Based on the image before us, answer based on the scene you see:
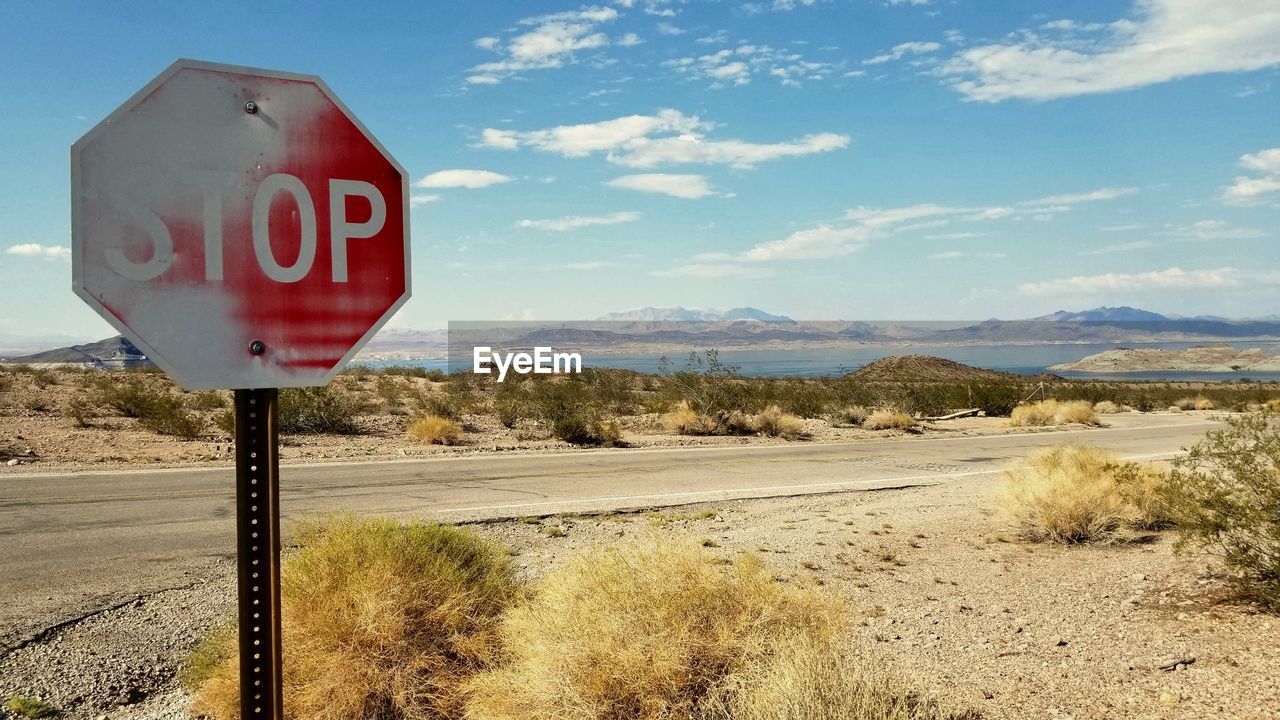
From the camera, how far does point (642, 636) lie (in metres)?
3.94

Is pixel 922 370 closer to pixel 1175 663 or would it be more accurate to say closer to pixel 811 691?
pixel 1175 663

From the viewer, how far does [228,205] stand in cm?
214

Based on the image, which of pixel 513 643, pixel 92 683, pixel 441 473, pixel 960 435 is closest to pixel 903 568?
pixel 513 643

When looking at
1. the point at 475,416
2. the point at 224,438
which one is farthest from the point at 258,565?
the point at 475,416

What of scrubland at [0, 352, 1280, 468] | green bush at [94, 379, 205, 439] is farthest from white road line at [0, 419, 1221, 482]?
green bush at [94, 379, 205, 439]

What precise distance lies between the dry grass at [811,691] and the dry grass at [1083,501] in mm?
6312

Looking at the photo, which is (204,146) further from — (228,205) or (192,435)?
(192,435)

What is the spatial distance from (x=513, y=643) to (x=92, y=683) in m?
3.13

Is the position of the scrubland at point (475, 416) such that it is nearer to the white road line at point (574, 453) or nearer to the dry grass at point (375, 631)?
the white road line at point (574, 453)

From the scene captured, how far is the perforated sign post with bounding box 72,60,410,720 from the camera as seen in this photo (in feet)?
6.72

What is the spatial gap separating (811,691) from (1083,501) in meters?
7.33

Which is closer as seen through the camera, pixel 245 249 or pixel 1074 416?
pixel 245 249

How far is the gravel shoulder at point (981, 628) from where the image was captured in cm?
469

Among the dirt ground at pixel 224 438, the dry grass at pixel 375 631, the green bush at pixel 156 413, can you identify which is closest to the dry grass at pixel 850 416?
the dirt ground at pixel 224 438
